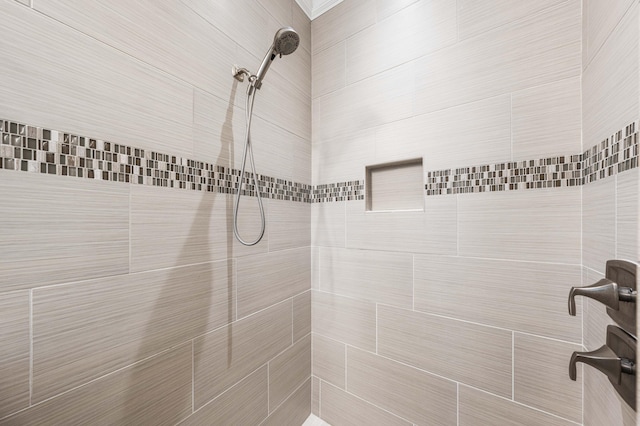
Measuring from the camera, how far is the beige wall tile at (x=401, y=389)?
1.14m

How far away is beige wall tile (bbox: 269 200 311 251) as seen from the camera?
1.29m

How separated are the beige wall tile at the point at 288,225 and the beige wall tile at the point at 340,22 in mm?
973

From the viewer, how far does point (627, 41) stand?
624 millimetres

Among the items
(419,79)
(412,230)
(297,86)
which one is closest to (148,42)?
(297,86)

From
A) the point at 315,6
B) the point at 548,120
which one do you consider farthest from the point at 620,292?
the point at 315,6

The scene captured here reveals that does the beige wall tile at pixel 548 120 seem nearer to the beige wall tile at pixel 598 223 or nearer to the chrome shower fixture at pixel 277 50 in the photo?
the beige wall tile at pixel 598 223

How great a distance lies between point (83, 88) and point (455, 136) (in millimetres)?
1288

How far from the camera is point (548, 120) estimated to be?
0.94 metres

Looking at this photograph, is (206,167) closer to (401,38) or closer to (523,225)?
(401,38)

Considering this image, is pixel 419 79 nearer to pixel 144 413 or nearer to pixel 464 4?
pixel 464 4

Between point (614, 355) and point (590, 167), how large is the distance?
1.85 ft

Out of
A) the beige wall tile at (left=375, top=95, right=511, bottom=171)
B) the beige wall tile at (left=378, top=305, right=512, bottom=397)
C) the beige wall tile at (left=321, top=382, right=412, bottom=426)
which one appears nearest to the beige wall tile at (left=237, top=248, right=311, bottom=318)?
the beige wall tile at (left=378, top=305, right=512, bottom=397)

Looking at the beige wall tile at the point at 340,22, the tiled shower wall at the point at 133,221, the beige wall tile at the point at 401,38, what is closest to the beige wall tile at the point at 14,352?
the tiled shower wall at the point at 133,221

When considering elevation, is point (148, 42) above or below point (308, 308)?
above
